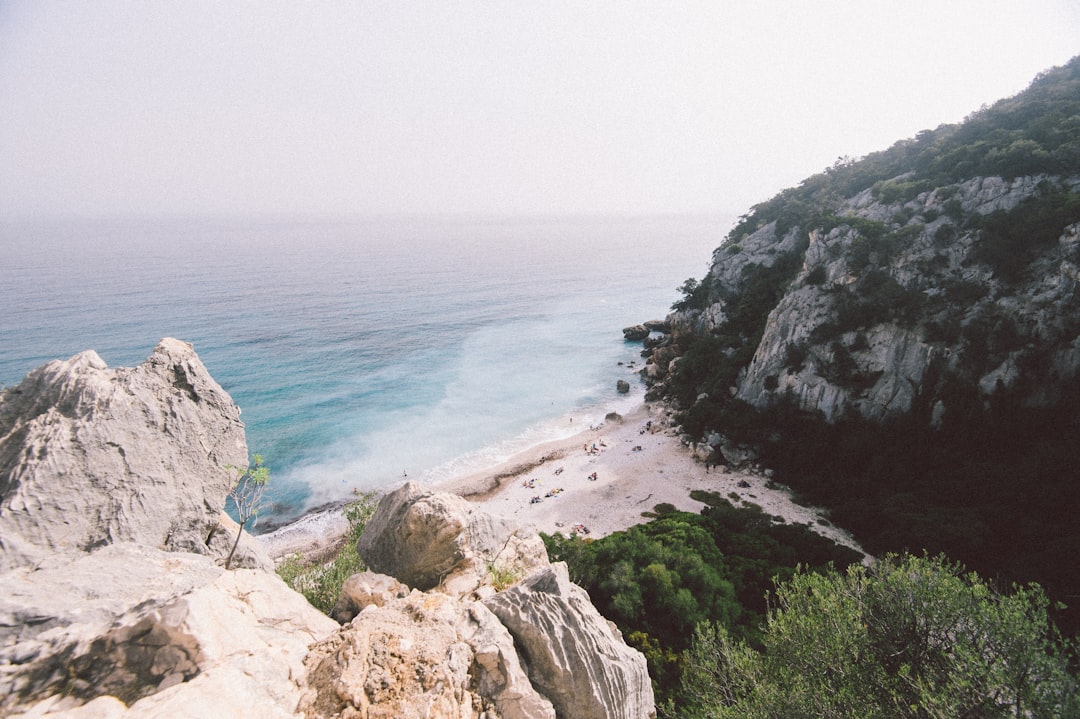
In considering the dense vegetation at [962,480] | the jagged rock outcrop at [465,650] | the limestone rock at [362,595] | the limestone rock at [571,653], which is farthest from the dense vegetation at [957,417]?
the limestone rock at [362,595]

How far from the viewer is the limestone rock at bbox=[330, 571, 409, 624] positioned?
1104 centimetres

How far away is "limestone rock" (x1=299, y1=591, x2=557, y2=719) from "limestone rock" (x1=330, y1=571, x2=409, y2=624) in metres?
1.42

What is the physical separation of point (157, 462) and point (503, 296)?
9363 cm

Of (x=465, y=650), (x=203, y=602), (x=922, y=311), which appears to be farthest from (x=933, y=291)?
(x=203, y=602)

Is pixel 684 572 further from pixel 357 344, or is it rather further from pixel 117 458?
pixel 357 344

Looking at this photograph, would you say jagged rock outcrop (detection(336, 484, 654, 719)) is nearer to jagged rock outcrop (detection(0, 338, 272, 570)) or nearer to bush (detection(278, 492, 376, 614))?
bush (detection(278, 492, 376, 614))

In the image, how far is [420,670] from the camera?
8.12 meters

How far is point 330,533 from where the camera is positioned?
108 feet

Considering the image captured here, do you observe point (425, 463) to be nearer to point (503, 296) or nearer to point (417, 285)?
point (503, 296)

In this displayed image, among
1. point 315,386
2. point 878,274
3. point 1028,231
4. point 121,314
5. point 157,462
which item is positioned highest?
point 1028,231

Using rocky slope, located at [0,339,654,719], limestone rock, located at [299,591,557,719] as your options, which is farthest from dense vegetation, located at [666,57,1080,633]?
limestone rock, located at [299,591,557,719]

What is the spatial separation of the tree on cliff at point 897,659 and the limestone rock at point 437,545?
22.2 ft

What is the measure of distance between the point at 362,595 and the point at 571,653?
5.43 meters

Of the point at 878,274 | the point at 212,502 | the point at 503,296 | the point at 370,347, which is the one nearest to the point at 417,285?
the point at 503,296
